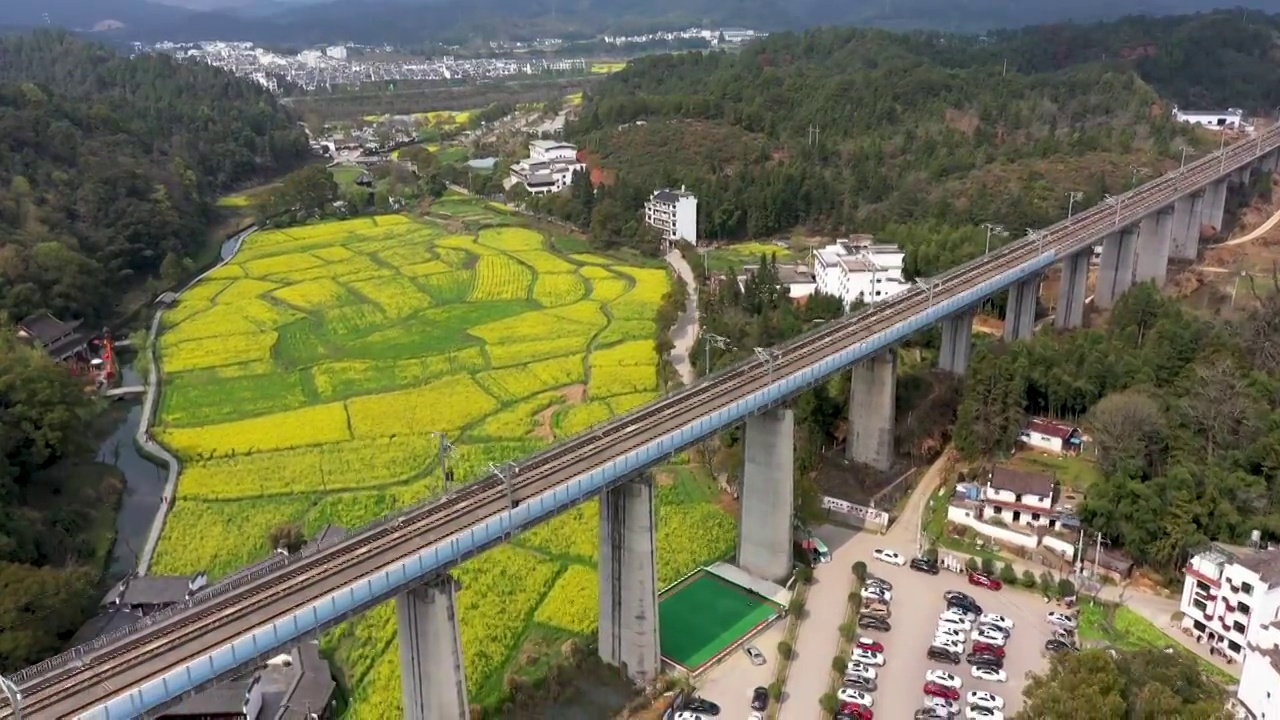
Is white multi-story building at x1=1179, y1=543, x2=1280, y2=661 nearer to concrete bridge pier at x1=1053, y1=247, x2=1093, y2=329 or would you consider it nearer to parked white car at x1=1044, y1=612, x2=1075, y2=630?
parked white car at x1=1044, y1=612, x2=1075, y2=630

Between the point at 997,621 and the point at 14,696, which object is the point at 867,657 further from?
the point at 14,696

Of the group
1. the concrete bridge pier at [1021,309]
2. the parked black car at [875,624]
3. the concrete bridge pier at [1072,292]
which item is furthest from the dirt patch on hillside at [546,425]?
the concrete bridge pier at [1072,292]

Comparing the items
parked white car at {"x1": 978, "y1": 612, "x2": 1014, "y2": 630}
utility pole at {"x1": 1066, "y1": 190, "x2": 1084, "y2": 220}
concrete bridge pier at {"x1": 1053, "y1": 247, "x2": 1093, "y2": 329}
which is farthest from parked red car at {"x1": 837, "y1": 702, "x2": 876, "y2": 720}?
utility pole at {"x1": 1066, "y1": 190, "x2": 1084, "y2": 220}

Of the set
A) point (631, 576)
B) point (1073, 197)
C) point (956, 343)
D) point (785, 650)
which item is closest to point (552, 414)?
point (956, 343)

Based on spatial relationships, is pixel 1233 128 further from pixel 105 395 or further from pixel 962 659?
pixel 105 395

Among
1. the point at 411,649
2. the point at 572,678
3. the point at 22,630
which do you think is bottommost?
the point at 572,678

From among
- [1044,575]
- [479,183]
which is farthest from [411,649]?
[479,183]
